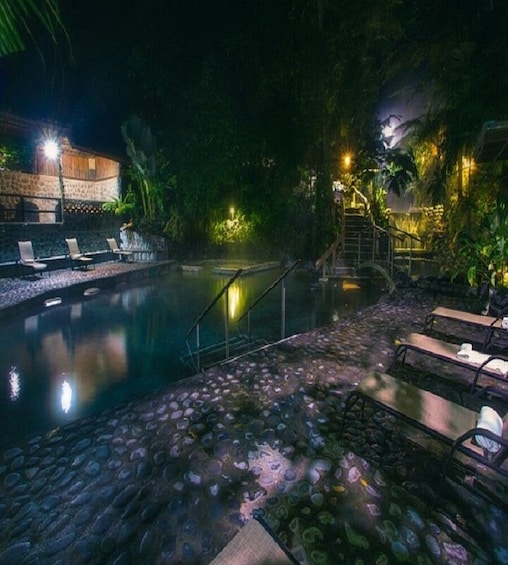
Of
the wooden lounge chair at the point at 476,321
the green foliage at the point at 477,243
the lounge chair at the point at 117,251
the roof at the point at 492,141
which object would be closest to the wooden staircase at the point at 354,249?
the green foliage at the point at 477,243

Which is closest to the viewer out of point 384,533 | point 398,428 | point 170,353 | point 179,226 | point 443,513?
point 384,533

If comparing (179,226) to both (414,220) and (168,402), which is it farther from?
(168,402)

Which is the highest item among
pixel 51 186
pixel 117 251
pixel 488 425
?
pixel 51 186

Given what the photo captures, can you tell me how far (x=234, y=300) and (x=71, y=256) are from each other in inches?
271

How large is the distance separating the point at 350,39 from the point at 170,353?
14.2 m

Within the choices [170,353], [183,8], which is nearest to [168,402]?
[170,353]

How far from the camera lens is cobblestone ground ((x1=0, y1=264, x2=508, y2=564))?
221cm

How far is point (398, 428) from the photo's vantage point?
11.3 ft

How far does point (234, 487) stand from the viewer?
105 inches

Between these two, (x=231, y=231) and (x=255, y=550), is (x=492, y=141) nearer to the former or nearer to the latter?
(x=255, y=550)

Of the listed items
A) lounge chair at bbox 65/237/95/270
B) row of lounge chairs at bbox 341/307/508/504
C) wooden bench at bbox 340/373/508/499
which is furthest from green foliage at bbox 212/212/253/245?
wooden bench at bbox 340/373/508/499

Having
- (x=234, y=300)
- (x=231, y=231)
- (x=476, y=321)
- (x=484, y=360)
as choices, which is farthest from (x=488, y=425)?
(x=231, y=231)

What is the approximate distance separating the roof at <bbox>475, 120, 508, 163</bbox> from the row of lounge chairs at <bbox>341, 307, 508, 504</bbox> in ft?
8.37

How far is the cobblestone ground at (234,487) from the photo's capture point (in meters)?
2.21
